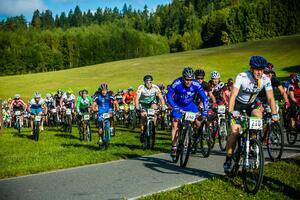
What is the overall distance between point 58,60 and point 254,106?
10976 cm

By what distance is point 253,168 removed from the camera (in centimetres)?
709

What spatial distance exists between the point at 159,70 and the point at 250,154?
217 feet

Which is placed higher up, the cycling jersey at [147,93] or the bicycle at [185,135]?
the cycling jersey at [147,93]

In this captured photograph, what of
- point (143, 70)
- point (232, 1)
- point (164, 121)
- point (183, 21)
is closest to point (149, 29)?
point (183, 21)

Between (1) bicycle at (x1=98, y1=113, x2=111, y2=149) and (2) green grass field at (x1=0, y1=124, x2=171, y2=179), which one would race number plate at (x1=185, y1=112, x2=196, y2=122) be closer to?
(2) green grass field at (x1=0, y1=124, x2=171, y2=179)

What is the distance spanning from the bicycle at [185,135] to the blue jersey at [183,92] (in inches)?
20.1

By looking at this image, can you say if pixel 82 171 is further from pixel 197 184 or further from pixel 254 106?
pixel 254 106

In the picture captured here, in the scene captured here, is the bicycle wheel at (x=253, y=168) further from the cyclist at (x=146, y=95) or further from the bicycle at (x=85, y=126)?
the bicycle at (x=85, y=126)

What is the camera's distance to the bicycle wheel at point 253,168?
6.76m

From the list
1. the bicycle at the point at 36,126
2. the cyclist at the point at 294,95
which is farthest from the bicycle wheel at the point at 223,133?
A: the bicycle at the point at 36,126

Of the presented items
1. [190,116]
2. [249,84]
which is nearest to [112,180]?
[190,116]

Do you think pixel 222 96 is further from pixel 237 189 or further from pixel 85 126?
pixel 85 126

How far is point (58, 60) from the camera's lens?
113688 millimetres

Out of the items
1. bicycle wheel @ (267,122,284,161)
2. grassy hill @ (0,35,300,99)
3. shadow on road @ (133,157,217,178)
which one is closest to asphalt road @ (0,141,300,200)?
shadow on road @ (133,157,217,178)
